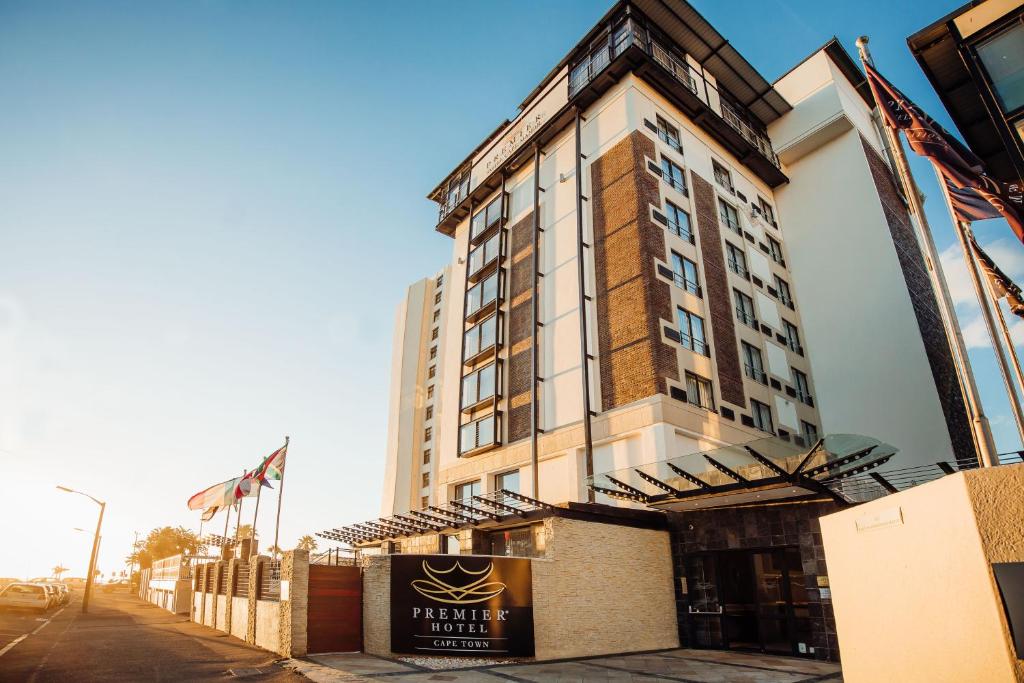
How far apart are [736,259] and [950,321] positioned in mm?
27123

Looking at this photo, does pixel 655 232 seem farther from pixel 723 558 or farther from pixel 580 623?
pixel 580 623

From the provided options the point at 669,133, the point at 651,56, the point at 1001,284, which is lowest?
the point at 1001,284

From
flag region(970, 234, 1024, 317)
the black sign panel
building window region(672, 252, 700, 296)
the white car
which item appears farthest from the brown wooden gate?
the white car

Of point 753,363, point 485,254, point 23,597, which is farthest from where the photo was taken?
point 485,254

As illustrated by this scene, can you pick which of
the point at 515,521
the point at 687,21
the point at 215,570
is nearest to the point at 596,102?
the point at 687,21

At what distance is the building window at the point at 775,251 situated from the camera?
3916 cm

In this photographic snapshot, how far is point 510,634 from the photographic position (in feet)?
55.3

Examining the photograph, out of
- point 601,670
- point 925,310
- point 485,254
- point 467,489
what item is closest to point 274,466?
point 467,489

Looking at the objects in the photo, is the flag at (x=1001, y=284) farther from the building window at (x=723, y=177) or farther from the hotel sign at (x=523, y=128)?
the hotel sign at (x=523, y=128)

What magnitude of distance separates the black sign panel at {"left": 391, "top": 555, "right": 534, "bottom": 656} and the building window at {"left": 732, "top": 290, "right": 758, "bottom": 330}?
2133 centimetres

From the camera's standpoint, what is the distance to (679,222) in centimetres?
3170

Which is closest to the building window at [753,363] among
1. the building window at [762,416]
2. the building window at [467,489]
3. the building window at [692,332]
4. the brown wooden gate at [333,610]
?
the building window at [762,416]

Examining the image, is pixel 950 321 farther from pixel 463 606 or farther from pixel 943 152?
pixel 463 606

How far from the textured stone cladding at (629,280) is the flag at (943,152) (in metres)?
15.7
